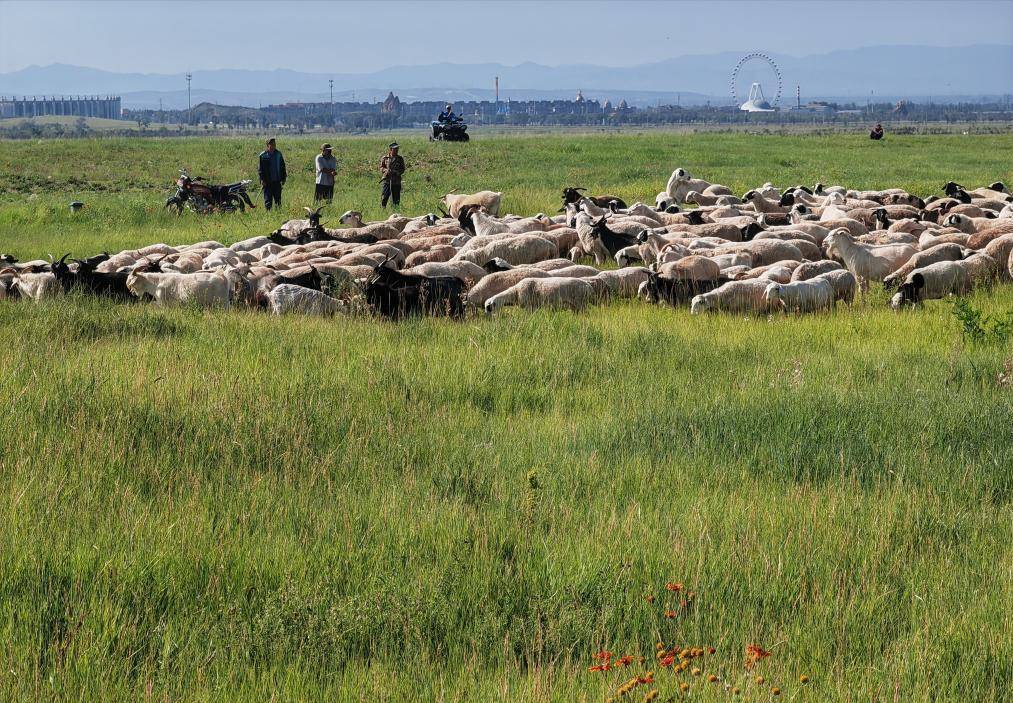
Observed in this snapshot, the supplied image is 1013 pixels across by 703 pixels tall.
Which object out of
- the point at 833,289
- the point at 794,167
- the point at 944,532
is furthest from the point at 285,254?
the point at 794,167

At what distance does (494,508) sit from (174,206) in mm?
23108

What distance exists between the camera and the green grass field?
4434mm

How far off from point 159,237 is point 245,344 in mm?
12520

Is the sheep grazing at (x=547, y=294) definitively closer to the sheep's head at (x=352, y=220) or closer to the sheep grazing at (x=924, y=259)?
the sheep grazing at (x=924, y=259)

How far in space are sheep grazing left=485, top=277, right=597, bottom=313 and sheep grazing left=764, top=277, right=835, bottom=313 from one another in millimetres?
2281

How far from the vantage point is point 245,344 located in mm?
10172

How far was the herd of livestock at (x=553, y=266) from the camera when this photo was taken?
503 inches

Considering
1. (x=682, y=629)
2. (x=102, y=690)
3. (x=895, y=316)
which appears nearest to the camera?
(x=102, y=690)

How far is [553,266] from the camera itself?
1464 centimetres

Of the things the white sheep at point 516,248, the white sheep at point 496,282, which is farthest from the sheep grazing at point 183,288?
the white sheep at point 516,248

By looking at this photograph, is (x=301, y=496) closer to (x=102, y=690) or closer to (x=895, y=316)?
(x=102, y=690)

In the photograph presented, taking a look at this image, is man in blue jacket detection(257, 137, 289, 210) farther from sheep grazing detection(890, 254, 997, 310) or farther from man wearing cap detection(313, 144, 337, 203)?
sheep grazing detection(890, 254, 997, 310)

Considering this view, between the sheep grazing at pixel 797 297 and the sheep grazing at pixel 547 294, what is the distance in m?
2.28

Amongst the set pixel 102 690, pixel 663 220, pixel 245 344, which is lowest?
pixel 102 690
